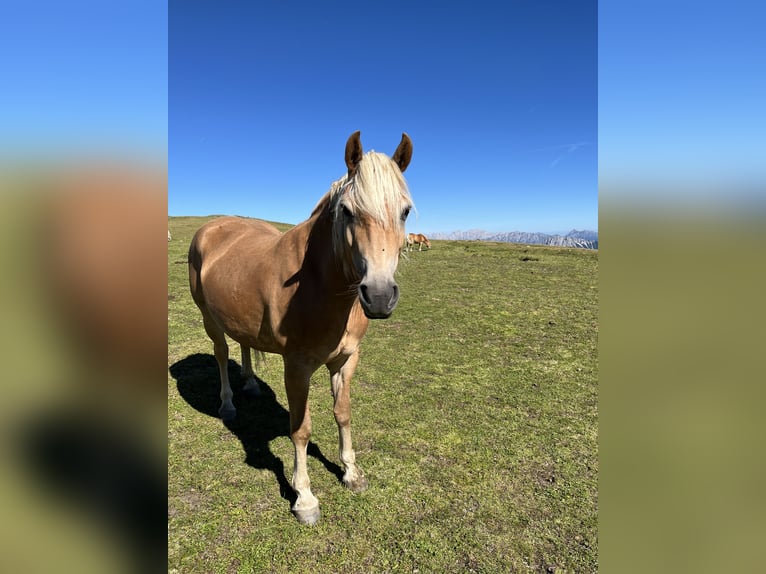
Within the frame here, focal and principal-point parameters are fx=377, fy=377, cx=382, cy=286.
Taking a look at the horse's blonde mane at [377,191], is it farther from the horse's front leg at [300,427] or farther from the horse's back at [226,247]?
the horse's back at [226,247]

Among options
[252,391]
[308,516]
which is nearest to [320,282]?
[308,516]

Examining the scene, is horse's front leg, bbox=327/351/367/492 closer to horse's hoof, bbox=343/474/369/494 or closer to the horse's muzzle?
horse's hoof, bbox=343/474/369/494

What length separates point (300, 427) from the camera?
3.13 metres

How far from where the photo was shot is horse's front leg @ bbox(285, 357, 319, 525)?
9.78 ft

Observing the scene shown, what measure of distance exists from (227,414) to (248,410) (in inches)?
11.2

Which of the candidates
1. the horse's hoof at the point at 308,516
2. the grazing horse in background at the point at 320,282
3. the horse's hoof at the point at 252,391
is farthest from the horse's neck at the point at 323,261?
the horse's hoof at the point at 252,391

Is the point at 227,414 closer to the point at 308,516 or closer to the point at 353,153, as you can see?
the point at 308,516

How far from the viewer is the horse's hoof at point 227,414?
4484 millimetres
